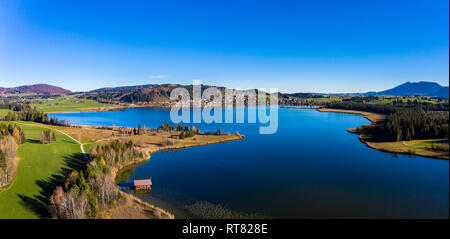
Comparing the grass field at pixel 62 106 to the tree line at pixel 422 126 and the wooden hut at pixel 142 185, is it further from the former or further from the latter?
the tree line at pixel 422 126

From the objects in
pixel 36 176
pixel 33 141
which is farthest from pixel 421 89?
pixel 33 141

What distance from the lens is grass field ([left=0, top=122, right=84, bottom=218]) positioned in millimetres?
15422

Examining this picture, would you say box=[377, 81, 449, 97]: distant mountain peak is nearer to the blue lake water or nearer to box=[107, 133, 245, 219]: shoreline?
the blue lake water

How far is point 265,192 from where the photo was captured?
724 inches

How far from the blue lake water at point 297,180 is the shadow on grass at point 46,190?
578cm

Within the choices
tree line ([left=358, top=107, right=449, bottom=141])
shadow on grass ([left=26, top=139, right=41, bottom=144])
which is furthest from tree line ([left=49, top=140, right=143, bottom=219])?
shadow on grass ([left=26, top=139, right=41, bottom=144])

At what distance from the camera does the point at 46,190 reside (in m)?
18.3

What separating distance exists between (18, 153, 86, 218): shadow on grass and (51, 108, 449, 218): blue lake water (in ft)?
19.0

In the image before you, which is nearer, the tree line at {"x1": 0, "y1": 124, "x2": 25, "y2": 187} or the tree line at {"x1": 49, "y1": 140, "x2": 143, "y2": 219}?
the tree line at {"x1": 49, "y1": 140, "x2": 143, "y2": 219}

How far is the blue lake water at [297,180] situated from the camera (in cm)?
935

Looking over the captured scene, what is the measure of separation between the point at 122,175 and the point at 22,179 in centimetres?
774

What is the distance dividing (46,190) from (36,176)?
116 inches
